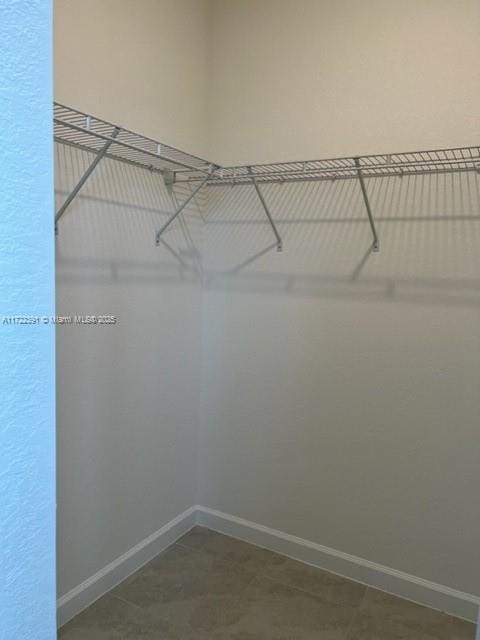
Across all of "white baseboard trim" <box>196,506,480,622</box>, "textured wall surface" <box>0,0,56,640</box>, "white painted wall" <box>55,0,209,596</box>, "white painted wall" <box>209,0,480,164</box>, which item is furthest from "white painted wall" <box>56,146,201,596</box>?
"textured wall surface" <box>0,0,56,640</box>

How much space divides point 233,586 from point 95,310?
1263mm

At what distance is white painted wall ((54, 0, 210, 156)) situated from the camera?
1.67 m

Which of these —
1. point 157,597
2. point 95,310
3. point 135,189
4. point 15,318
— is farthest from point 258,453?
point 15,318

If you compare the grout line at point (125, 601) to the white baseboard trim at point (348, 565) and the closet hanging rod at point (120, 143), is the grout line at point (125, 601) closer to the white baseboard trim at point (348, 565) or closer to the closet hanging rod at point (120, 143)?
the white baseboard trim at point (348, 565)

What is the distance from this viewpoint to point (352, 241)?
80.9 inches

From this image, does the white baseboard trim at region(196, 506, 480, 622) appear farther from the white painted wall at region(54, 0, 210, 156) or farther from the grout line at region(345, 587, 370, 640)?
the white painted wall at region(54, 0, 210, 156)

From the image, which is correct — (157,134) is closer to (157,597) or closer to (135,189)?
(135,189)

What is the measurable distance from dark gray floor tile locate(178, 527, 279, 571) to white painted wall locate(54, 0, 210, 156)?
5.90 ft

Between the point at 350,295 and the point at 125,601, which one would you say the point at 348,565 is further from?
the point at 350,295

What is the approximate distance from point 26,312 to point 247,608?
182cm

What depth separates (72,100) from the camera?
1.68 m

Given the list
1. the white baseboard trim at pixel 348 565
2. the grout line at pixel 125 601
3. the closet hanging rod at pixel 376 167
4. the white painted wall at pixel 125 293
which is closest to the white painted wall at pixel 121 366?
the white painted wall at pixel 125 293

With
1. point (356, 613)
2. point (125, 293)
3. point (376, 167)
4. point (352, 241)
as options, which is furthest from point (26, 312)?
point (356, 613)

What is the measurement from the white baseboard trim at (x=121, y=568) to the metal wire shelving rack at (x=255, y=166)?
1335mm
